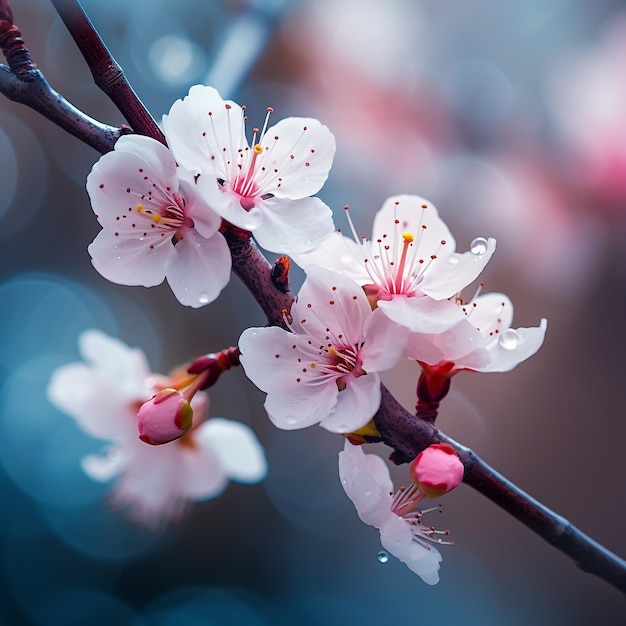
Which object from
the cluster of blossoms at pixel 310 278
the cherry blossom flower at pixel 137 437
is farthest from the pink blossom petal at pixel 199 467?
the cluster of blossoms at pixel 310 278

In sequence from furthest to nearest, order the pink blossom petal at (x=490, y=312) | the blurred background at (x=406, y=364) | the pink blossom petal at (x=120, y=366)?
1. the blurred background at (x=406, y=364)
2. the pink blossom petal at (x=120, y=366)
3. the pink blossom petal at (x=490, y=312)

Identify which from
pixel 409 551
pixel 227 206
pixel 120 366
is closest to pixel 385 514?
pixel 409 551

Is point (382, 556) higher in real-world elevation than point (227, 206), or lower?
lower

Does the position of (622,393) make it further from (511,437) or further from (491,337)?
(491,337)

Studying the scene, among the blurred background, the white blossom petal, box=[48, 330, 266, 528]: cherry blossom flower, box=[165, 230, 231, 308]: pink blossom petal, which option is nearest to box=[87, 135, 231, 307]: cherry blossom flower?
box=[165, 230, 231, 308]: pink blossom petal

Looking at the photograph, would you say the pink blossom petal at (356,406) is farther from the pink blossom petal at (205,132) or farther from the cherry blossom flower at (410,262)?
the pink blossom petal at (205,132)

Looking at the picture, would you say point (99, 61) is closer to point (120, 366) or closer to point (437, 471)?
point (437, 471)
